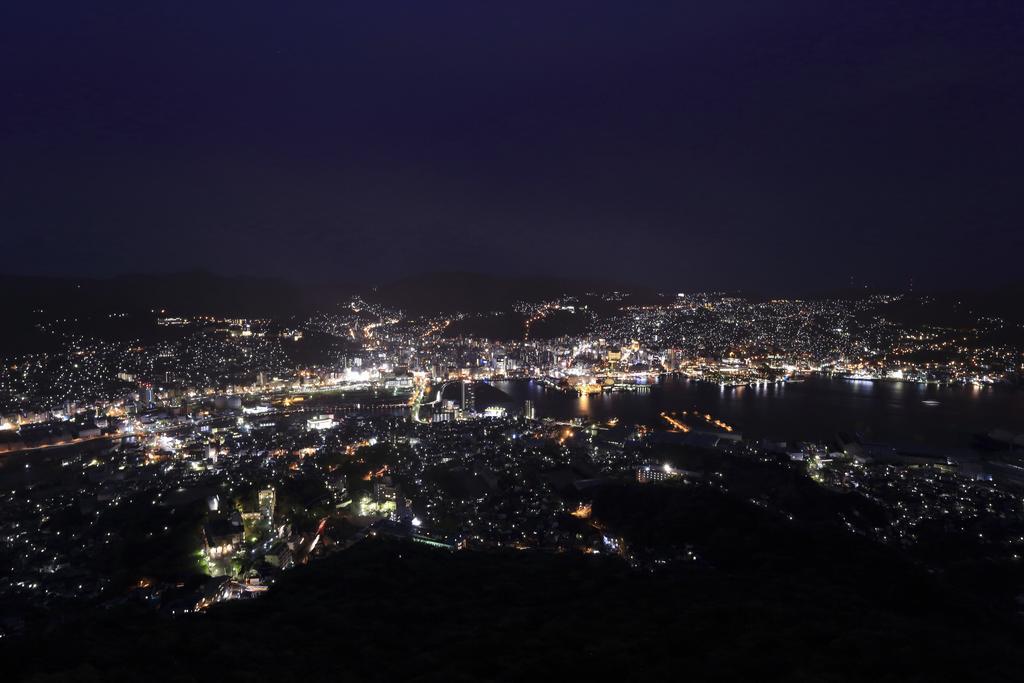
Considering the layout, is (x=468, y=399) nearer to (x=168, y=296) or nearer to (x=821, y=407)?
(x=821, y=407)

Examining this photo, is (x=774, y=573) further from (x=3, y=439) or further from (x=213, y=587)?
(x=3, y=439)

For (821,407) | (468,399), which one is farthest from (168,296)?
(821,407)

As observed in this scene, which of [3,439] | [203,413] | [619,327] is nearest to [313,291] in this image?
[619,327]

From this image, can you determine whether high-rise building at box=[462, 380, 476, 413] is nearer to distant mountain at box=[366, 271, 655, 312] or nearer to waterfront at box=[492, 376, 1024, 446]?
waterfront at box=[492, 376, 1024, 446]

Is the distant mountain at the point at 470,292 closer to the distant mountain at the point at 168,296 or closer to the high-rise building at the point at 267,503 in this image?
the distant mountain at the point at 168,296

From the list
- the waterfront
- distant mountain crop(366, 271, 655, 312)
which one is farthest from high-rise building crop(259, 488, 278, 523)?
distant mountain crop(366, 271, 655, 312)

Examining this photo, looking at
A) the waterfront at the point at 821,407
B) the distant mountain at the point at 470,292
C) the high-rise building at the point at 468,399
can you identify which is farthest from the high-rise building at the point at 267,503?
the distant mountain at the point at 470,292

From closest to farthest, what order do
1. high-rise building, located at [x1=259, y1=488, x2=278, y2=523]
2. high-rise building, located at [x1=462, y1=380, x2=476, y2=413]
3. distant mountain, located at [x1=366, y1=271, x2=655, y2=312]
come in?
high-rise building, located at [x1=259, y1=488, x2=278, y2=523] → high-rise building, located at [x1=462, y1=380, x2=476, y2=413] → distant mountain, located at [x1=366, y1=271, x2=655, y2=312]
